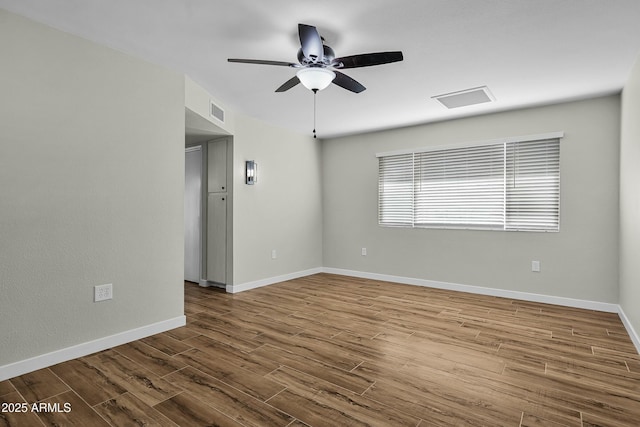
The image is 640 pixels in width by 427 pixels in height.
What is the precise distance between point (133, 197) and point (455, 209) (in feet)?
12.7

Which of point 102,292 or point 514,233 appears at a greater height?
point 514,233

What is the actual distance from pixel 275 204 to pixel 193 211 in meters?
1.23

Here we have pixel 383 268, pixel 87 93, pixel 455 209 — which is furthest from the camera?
pixel 383 268

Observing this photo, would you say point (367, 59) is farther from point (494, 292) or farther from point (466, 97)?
point (494, 292)

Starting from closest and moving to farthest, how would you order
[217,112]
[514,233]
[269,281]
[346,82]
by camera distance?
[346,82], [217,112], [514,233], [269,281]

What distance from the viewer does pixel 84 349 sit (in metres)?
2.54

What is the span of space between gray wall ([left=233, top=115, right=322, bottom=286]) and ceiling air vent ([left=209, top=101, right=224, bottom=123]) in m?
0.46

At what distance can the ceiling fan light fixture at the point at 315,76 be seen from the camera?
2480 mm

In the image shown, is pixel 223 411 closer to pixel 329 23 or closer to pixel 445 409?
pixel 445 409

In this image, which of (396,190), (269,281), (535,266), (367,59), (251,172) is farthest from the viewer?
(396,190)

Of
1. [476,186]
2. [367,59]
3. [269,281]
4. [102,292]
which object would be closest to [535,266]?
[476,186]

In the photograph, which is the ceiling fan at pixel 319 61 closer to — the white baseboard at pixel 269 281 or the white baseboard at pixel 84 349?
the white baseboard at pixel 84 349

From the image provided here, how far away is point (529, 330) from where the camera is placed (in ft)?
10.3

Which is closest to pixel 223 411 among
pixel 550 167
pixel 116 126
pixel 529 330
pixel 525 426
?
pixel 525 426
